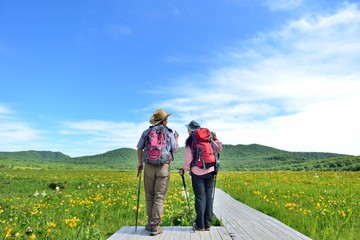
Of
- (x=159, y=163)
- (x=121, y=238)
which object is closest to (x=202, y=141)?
(x=159, y=163)

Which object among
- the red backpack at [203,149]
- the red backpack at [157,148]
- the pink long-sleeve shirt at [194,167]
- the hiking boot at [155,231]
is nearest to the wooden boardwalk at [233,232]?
the hiking boot at [155,231]

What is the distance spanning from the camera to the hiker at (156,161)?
804 cm

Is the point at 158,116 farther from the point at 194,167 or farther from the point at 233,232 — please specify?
the point at 233,232

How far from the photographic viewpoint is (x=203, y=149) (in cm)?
824

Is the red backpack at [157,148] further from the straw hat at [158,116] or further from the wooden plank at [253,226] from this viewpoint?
the wooden plank at [253,226]

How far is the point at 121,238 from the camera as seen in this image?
24.4 feet

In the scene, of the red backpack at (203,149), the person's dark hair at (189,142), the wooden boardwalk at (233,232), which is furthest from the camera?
the person's dark hair at (189,142)

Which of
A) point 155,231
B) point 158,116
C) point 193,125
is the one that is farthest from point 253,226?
point 158,116

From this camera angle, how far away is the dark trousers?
819 centimetres

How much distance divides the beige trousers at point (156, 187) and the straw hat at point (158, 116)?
3.48 feet

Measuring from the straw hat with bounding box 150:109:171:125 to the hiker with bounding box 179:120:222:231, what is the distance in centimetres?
67

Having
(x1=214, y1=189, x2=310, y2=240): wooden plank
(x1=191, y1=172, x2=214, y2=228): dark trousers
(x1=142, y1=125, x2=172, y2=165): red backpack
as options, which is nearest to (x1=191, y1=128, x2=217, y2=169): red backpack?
(x1=191, y1=172, x2=214, y2=228): dark trousers

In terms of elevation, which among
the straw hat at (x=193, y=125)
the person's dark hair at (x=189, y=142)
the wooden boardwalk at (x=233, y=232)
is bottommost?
the wooden boardwalk at (x=233, y=232)

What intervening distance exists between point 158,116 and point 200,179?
1.78m
